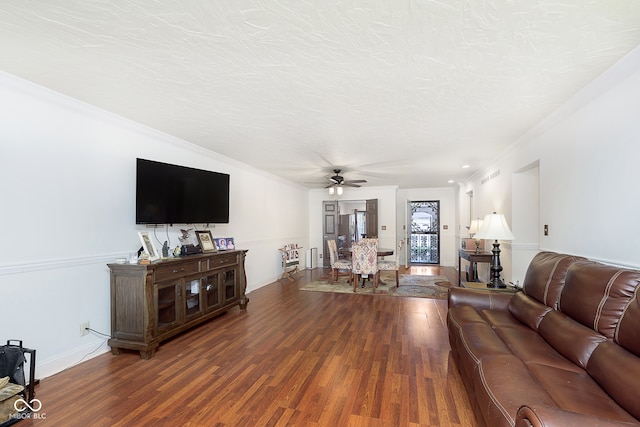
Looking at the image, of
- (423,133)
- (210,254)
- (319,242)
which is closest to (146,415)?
(210,254)

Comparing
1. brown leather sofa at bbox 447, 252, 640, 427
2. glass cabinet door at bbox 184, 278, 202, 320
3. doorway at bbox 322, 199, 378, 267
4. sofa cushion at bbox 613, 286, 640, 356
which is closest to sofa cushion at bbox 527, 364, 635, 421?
brown leather sofa at bbox 447, 252, 640, 427

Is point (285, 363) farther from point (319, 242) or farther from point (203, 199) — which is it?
point (319, 242)

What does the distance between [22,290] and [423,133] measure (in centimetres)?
423

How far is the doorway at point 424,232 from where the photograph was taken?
9203 mm

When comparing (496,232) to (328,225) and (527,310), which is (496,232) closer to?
(527,310)

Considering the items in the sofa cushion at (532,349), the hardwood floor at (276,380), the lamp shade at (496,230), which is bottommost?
the hardwood floor at (276,380)

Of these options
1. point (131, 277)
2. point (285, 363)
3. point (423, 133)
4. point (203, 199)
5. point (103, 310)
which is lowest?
point (285, 363)

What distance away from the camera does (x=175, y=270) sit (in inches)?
129

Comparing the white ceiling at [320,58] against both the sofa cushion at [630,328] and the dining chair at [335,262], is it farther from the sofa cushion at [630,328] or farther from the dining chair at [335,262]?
the dining chair at [335,262]

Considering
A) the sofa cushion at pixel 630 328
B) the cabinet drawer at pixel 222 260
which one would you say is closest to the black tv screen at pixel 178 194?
the cabinet drawer at pixel 222 260

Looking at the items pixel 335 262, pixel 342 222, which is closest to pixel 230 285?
pixel 335 262

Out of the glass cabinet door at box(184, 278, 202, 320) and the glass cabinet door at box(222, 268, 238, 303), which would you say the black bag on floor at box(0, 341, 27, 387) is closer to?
the glass cabinet door at box(184, 278, 202, 320)

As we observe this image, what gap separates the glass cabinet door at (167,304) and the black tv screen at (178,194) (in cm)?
75

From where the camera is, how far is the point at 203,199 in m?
4.07
